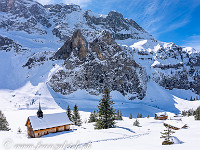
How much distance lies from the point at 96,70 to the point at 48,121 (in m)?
77.4

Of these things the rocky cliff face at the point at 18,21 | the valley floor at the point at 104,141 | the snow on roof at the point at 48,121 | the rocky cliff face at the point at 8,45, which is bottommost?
the snow on roof at the point at 48,121

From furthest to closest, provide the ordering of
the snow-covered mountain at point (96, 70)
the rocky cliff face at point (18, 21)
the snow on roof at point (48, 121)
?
the rocky cliff face at point (18, 21) < the snow-covered mountain at point (96, 70) < the snow on roof at point (48, 121)

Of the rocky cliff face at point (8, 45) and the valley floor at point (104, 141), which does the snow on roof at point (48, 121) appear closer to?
the valley floor at point (104, 141)

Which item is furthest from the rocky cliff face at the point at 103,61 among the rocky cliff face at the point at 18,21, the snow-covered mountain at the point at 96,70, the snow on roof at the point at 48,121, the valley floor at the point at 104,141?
the valley floor at the point at 104,141

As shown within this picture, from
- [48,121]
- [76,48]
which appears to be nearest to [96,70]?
[76,48]

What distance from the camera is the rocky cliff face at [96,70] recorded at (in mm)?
97188

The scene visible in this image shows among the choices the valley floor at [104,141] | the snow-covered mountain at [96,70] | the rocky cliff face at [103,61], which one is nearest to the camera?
the valley floor at [104,141]

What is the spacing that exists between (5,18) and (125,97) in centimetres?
18534

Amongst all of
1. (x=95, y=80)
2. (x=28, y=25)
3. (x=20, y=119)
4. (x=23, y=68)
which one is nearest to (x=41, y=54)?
(x=23, y=68)

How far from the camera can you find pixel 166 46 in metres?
171

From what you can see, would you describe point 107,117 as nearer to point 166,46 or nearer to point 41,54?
point 41,54

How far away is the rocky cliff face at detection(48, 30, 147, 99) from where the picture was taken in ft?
319

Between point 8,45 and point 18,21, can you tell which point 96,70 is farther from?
point 18,21

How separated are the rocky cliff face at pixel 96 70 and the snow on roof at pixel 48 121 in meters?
63.6
